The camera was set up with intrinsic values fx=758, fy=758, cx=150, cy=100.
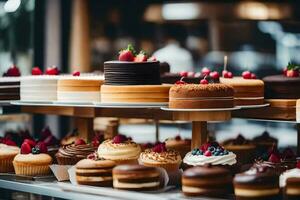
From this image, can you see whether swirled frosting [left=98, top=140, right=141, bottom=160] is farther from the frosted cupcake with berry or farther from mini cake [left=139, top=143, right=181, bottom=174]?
the frosted cupcake with berry

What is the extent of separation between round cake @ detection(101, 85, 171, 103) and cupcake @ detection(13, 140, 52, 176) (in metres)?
0.74

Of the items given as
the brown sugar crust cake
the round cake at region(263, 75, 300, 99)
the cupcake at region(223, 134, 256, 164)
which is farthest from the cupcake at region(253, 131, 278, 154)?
the brown sugar crust cake

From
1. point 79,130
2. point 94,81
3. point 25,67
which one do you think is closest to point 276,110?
point 94,81

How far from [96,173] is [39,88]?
0.96 metres

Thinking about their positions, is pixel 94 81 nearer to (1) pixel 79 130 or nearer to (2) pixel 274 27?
(1) pixel 79 130

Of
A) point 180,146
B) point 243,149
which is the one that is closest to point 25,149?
point 180,146

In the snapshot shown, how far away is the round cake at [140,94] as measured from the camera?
4.72m

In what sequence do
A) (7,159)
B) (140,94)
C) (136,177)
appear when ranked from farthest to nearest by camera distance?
(7,159)
(140,94)
(136,177)

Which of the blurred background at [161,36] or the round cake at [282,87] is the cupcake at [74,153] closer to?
the round cake at [282,87]

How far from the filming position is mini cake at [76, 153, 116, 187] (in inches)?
182

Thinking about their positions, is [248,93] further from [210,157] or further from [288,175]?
[288,175]

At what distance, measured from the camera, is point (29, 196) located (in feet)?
16.7

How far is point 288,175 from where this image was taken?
419cm

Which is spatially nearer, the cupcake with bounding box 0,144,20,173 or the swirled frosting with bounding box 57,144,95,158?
the swirled frosting with bounding box 57,144,95,158
